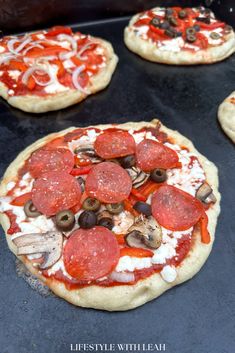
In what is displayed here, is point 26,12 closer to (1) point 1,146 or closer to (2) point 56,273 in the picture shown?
(1) point 1,146

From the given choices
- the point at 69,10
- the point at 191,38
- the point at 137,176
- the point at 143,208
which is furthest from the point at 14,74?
the point at 143,208

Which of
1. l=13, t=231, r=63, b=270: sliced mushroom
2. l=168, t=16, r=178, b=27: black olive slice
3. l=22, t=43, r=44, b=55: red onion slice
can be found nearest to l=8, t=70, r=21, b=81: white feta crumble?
l=22, t=43, r=44, b=55: red onion slice

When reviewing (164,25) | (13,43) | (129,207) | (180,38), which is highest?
(164,25)

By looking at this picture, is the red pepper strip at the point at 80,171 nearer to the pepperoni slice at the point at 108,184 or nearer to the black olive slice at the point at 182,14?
the pepperoni slice at the point at 108,184

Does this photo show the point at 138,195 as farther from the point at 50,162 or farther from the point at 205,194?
the point at 50,162

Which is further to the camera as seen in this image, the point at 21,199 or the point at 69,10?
the point at 69,10

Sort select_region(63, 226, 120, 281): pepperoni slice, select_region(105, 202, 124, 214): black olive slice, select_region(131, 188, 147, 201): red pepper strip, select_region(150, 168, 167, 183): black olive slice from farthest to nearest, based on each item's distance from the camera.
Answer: select_region(150, 168, 167, 183): black olive slice
select_region(131, 188, 147, 201): red pepper strip
select_region(105, 202, 124, 214): black olive slice
select_region(63, 226, 120, 281): pepperoni slice

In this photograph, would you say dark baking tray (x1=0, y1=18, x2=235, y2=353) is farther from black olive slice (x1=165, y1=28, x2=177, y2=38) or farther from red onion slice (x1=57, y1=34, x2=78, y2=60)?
black olive slice (x1=165, y1=28, x2=177, y2=38)

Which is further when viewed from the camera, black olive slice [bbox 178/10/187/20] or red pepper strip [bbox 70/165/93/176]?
black olive slice [bbox 178/10/187/20]
